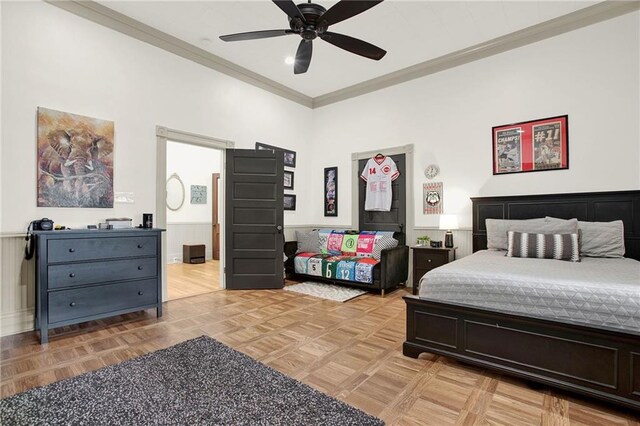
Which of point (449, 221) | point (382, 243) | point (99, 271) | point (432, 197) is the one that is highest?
point (432, 197)

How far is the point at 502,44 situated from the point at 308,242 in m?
3.97

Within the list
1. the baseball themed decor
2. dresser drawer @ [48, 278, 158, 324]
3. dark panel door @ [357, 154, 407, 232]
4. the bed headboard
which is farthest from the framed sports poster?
dresser drawer @ [48, 278, 158, 324]

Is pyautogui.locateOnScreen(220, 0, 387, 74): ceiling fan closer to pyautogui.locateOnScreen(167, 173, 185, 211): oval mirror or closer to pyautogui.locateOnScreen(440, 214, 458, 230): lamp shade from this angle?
pyautogui.locateOnScreen(440, 214, 458, 230): lamp shade

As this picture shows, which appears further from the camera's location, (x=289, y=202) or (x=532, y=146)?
(x=289, y=202)

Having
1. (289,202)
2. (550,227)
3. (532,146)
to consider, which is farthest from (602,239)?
(289,202)

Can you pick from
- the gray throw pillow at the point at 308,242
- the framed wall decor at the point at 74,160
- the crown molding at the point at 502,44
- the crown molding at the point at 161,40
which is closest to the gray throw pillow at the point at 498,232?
the crown molding at the point at 502,44

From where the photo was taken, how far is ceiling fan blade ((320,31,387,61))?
2865 mm

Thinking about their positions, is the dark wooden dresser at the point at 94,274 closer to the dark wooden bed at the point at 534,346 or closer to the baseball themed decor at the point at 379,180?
the dark wooden bed at the point at 534,346

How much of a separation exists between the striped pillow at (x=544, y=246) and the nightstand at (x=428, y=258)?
38.6 inches

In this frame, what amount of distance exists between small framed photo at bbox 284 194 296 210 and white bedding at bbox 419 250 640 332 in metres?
3.50

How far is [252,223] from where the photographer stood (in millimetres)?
4676

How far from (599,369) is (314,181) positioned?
489 cm

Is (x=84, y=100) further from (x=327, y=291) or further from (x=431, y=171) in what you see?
(x=431, y=171)

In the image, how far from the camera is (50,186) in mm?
3053
